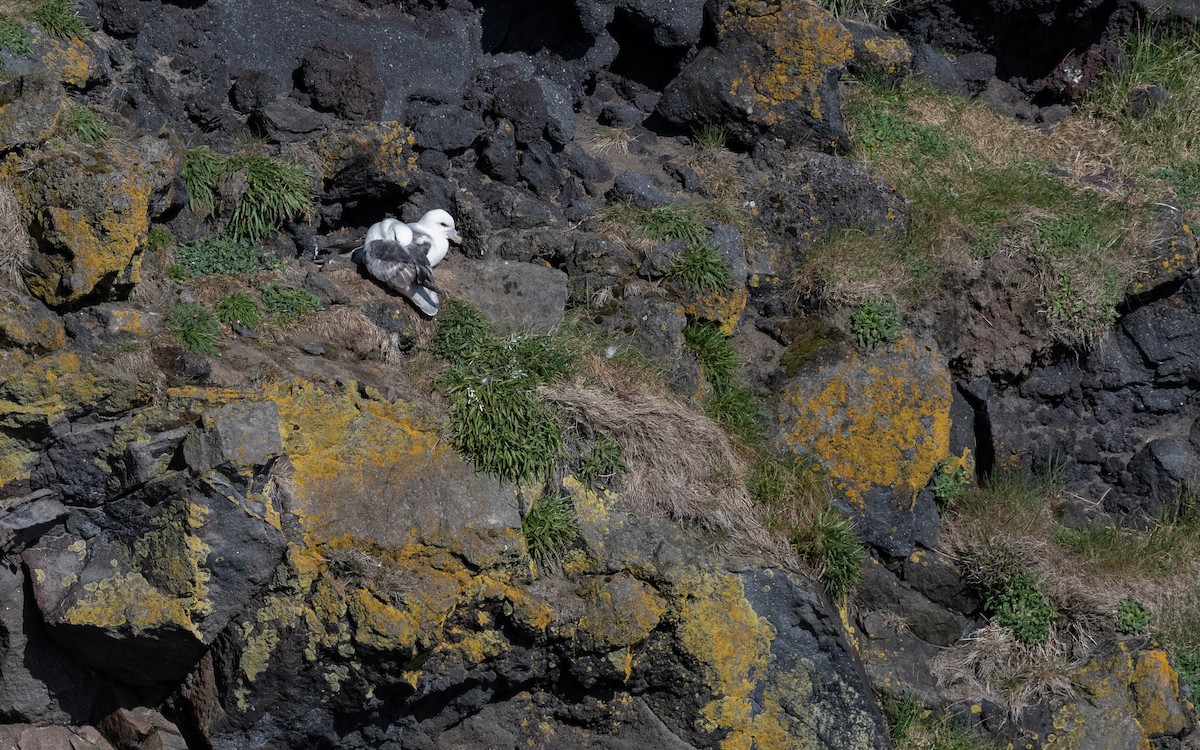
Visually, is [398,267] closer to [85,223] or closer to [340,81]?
[340,81]

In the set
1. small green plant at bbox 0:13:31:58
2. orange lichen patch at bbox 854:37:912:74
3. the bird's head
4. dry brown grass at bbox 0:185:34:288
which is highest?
orange lichen patch at bbox 854:37:912:74

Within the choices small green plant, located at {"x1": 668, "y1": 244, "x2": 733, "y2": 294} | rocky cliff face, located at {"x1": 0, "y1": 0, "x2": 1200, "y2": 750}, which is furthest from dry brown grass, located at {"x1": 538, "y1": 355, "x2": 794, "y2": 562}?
small green plant, located at {"x1": 668, "y1": 244, "x2": 733, "y2": 294}

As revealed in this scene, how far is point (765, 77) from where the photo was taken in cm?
790

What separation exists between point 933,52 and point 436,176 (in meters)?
4.30

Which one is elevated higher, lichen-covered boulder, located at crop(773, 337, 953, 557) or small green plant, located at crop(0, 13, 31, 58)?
small green plant, located at crop(0, 13, 31, 58)

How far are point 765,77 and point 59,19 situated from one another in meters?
4.30

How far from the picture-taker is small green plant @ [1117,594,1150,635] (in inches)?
274

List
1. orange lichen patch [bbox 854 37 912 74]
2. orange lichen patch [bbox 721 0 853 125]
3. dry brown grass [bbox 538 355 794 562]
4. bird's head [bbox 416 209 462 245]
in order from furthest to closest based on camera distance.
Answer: orange lichen patch [bbox 854 37 912 74], orange lichen patch [bbox 721 0 853 125], bird's head [bbox 416 209 462 245], dry brown grass [bbox 538 355 794 562]

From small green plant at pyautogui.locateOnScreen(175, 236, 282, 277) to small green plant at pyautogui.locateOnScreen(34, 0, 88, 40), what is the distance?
1295 millimetres

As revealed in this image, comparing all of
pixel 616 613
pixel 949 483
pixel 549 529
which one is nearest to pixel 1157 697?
pixel 949 483

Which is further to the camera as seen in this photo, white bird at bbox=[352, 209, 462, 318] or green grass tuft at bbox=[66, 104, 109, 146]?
white bird at bbox=[352, 209, 462, 318]

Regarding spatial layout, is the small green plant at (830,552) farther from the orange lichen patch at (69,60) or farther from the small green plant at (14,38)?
the small green plant at (14,38)

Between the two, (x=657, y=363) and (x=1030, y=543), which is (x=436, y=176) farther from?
(x=1030, y=543)

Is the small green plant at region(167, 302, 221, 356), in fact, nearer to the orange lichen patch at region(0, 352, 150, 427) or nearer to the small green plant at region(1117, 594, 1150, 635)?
the orange lichen patch at region(0, 352, 150, 427)
